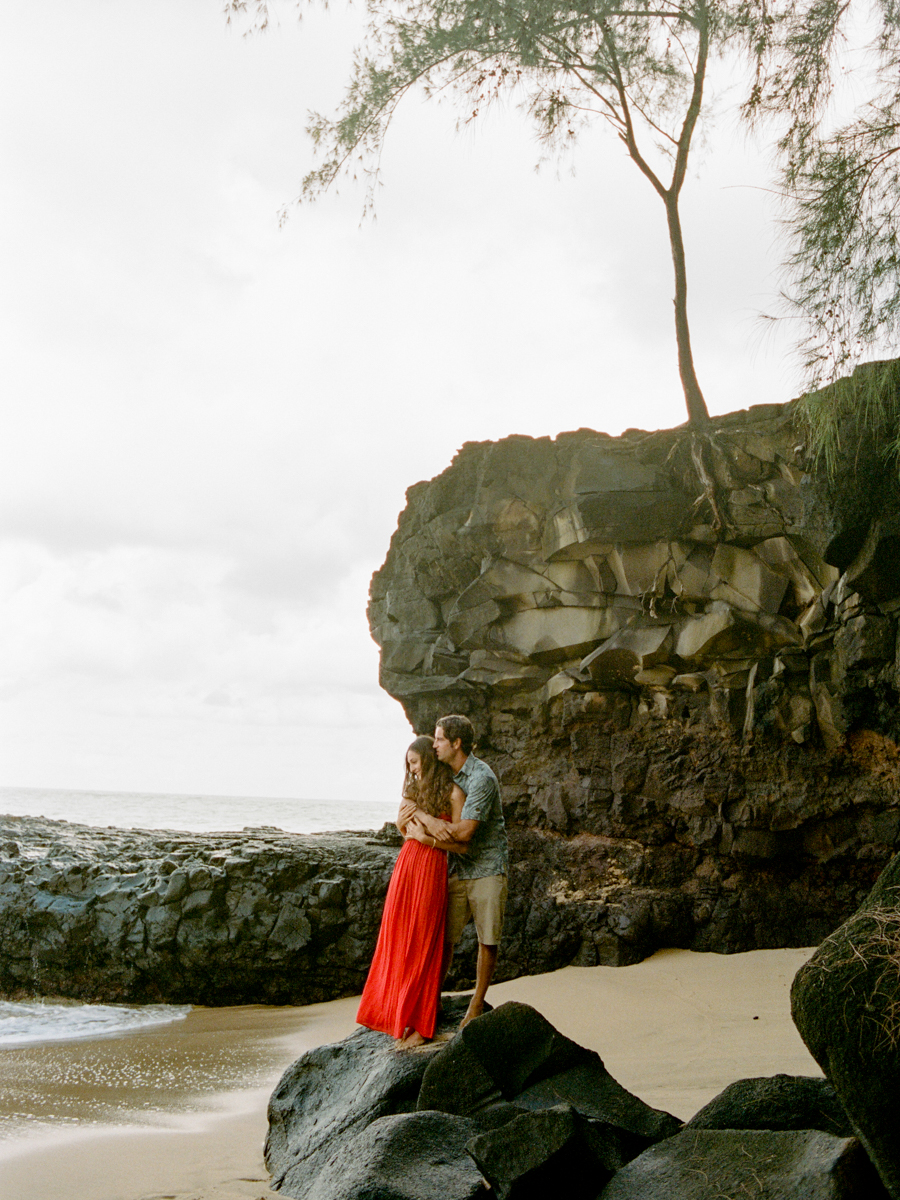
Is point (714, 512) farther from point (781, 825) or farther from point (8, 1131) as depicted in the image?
point (8, 1131)

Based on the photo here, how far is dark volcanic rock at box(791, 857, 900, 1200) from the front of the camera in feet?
8.70

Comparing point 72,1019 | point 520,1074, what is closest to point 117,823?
point 72,1019

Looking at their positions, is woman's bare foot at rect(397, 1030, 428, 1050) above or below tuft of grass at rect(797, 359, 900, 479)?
below

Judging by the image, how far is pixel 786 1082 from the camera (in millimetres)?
3459

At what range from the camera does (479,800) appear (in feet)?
16.9

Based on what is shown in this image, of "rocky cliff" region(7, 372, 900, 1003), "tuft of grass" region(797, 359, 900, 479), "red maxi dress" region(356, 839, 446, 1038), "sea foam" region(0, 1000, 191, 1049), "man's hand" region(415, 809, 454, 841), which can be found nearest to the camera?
"red maxi dress" region(356, 839, 446, 1038)

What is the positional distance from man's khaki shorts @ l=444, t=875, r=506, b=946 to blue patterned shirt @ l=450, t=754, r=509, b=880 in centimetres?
5

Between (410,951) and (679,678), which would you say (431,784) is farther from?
(679,678)

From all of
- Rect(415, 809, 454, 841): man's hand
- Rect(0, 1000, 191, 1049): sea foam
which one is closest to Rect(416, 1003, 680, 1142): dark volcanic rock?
Rect(415, 809, 454, 841): man's hand

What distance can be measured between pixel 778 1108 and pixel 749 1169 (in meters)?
0.56

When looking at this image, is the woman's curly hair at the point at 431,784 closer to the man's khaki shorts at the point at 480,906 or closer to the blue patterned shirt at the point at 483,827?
the blue patterned shirt at the point at 483,827

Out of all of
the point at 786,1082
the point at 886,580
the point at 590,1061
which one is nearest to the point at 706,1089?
the point at 590,1061

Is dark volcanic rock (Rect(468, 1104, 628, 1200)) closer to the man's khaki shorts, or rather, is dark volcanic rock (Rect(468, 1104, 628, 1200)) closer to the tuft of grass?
the man's khaki shorts

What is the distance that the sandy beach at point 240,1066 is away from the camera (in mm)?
4203
